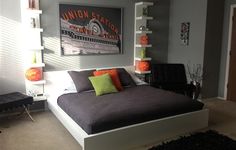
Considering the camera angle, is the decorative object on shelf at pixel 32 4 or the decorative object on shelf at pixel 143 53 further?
the decorative object on shelf at pixel 143 53

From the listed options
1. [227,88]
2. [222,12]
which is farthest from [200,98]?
[222,12]

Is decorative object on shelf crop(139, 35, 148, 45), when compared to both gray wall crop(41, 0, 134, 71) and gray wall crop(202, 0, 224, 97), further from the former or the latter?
gray wall crop(202, 0, 224, 97)

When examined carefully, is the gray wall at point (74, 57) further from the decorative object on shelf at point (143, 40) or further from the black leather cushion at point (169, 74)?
the black leather cushion at point (169, 74)

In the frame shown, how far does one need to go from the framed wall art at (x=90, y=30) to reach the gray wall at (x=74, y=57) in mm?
93

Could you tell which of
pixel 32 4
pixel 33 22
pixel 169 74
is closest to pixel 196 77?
pixel 169 74

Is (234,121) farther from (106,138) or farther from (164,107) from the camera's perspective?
(106,138)

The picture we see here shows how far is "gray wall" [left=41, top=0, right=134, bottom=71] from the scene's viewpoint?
13.8 ft

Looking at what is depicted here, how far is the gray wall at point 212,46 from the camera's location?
487cm

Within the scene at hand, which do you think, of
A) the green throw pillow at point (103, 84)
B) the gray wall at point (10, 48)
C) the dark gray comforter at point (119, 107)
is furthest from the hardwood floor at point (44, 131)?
the green throw pillow at point (103, 84)

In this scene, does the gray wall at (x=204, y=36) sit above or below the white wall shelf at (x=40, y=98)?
above

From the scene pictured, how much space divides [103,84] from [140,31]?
175cm

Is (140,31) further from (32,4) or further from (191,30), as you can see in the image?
(32,4)

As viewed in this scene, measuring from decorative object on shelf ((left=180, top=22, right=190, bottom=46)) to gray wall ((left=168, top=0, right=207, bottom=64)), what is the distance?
0.08m

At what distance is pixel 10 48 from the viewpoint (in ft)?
12.8
